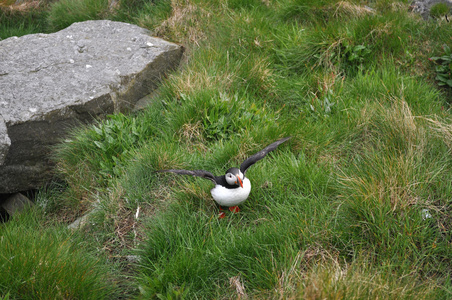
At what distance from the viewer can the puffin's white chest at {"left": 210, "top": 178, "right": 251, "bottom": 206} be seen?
3.30 m

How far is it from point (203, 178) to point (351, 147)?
152 centimetres

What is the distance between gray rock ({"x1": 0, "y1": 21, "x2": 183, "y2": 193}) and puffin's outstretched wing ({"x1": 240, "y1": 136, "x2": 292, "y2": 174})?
96.0 inches

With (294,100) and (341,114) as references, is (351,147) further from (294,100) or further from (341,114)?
(294,100)

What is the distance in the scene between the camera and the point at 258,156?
3.69 meters

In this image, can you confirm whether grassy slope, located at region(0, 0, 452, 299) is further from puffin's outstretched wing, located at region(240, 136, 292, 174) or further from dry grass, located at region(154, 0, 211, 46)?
puffin's outstretched wing, located at region(240, 136, 292, 174)

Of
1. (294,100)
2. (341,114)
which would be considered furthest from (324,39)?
(341,114)

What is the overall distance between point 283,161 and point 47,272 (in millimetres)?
2213

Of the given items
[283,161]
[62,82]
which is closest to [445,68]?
[283,161]

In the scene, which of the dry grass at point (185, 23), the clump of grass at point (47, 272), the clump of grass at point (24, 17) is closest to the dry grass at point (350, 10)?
the dry grass at point (185, 23)

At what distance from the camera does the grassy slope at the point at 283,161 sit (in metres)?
2.86

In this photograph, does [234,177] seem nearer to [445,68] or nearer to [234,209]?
[234,209]

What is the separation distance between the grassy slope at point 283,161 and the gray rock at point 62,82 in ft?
1.16

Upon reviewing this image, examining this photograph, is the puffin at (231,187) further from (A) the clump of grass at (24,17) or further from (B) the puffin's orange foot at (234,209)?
(A) the clump of grass at (24,17)

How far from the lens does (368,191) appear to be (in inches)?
120
